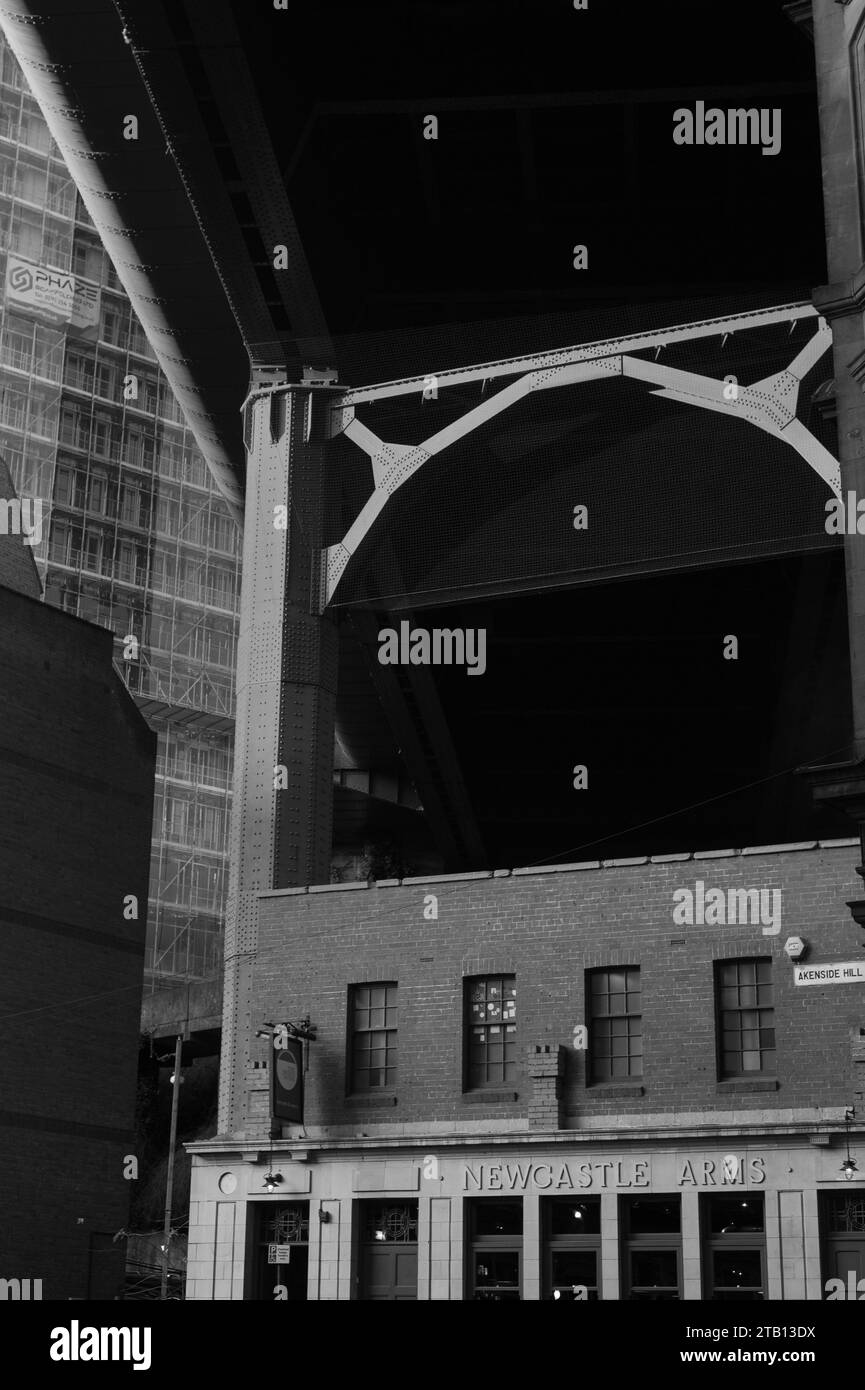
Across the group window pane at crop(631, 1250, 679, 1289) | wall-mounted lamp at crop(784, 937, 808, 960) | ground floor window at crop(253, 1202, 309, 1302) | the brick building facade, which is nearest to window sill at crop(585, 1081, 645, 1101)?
the brick building facade

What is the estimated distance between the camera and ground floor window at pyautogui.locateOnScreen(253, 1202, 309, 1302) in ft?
87.3

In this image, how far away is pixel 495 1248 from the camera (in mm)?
25719

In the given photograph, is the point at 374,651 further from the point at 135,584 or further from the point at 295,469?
the point at 135,584

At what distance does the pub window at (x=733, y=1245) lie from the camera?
24.2 metres

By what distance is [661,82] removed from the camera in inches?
1228

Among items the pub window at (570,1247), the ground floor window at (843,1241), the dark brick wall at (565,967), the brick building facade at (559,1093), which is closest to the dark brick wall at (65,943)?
the brick building facade at (559,1093)

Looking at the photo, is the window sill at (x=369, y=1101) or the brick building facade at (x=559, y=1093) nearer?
the brick building facade at (x=559, y=1093)

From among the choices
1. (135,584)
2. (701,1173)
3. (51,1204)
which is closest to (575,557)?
(701,1173)

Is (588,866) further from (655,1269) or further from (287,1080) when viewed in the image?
(655,1269)

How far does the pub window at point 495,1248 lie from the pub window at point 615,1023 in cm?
243

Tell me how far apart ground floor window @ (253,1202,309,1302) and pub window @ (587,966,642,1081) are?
5.35 meters

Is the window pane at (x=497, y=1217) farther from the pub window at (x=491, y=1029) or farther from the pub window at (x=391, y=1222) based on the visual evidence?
the pub window at (x=491, y=1029)

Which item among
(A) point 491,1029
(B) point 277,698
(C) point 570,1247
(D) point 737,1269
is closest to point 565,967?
(A) point 491,1029

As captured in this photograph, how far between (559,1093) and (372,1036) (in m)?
3.45
